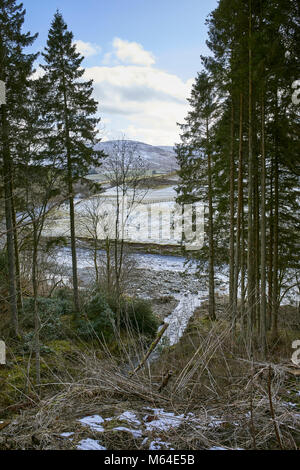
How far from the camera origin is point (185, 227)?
15836 millimetres

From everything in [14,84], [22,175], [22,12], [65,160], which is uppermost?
[22,12]

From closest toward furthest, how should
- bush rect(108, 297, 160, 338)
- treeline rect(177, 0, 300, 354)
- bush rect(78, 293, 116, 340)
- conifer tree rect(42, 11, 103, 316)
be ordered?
treeline rect(177, 0, 300, 354) → conifer tree rect(42, 11, 103, 316) → bush rect(78, 293, 116, 340) → bush rect(108, 297, 160, 338)

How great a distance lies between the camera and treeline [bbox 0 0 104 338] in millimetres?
9070

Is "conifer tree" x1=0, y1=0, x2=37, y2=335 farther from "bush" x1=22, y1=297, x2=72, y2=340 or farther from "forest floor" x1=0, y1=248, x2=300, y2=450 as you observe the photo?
"forest floor" x1=0, y1=248, x2=300, y2=450

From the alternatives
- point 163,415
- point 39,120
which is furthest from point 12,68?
point 163,415

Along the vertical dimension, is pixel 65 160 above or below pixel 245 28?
below

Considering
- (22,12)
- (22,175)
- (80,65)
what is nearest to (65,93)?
(80,65)

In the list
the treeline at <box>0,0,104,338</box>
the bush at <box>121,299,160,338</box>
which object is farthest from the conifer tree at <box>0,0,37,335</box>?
the bush at <box>121,299,160,338</box>

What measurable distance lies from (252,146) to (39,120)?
22.2 feet

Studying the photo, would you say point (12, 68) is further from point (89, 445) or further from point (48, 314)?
Answer: point (89, 445)

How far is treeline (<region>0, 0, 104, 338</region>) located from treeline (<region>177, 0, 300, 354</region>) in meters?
4.87

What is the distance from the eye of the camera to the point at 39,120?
32.7ft

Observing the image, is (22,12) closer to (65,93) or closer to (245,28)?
(65,93)
